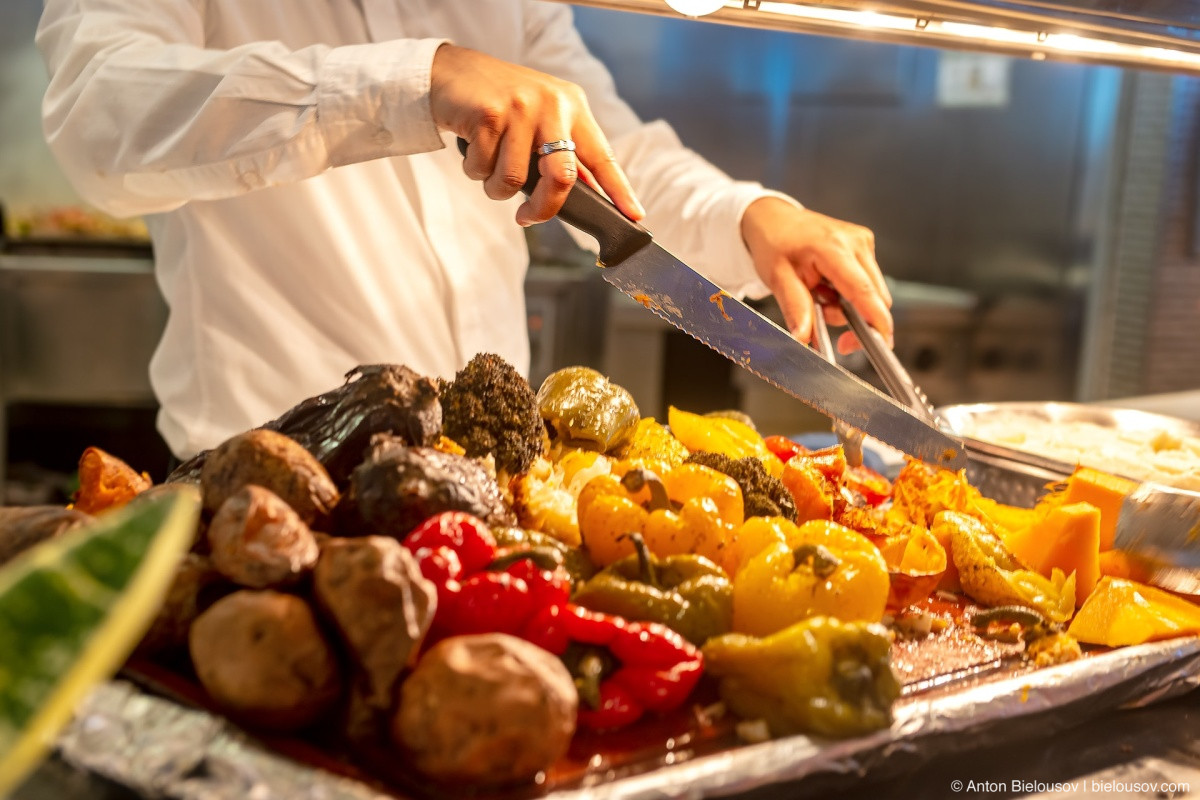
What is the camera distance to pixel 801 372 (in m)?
1.48

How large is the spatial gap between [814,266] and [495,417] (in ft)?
3.00

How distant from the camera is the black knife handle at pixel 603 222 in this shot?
1411mm

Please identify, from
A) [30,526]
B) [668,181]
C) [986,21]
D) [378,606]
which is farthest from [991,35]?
[30,526]

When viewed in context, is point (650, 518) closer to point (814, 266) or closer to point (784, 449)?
point (784, 449)

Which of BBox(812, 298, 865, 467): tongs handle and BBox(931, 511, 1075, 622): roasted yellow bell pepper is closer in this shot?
BBox(931, 511, 1075, 622): roasted yellow bell pepper

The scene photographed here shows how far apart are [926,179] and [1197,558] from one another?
5026 millimetres

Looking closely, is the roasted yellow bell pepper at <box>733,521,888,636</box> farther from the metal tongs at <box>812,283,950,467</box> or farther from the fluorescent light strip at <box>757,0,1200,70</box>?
the fluorescent light strip at <box>757,0,1200,70</box>

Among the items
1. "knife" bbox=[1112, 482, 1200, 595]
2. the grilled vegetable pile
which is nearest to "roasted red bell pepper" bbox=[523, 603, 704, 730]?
the grilled vegetable pile

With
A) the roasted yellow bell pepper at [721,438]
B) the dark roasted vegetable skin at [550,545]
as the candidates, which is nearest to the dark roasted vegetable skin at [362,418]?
the dark roasted vegetable skin at [550,545]

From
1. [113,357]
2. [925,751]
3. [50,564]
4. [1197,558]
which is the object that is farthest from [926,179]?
[50,564]

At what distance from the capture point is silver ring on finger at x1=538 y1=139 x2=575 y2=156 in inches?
54.8

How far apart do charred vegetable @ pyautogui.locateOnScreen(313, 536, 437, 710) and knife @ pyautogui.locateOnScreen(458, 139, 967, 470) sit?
634 millimetres

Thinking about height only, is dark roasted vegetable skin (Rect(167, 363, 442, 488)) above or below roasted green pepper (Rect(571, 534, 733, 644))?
above

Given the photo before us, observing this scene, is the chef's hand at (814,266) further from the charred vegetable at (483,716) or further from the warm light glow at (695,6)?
the charred vegetable at (483,716)
